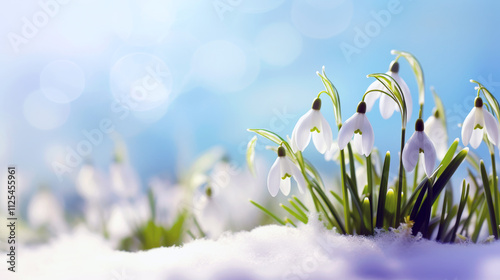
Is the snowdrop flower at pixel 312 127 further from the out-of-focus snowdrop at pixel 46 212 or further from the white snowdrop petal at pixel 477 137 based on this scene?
the out-of-focus snowdrop at pixel 46 212

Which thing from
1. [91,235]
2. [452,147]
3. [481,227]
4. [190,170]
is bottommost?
[481,227]

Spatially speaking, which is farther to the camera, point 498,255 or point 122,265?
point 122,265

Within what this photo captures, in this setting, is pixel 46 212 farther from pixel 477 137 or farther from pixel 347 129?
pixel 477 137

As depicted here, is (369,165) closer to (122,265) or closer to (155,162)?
(122,265)

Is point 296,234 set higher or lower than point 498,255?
higher

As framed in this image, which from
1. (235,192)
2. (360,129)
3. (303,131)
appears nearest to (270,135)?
(303,131)

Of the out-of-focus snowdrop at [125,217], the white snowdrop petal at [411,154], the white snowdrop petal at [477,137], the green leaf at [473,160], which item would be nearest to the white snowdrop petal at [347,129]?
the white snowdrop petal at [411,154]

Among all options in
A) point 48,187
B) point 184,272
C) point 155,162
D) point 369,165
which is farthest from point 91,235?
point 369,165
